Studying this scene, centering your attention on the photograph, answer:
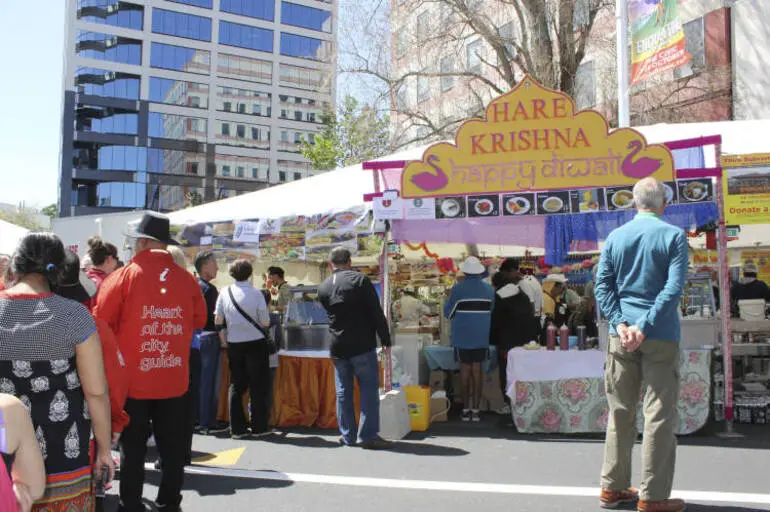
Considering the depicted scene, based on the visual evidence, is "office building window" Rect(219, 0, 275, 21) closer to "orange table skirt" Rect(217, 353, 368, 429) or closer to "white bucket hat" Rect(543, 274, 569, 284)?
"white bucket hat" Rect(543, 274, 569, 284)

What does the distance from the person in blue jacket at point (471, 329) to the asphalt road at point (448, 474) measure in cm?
96

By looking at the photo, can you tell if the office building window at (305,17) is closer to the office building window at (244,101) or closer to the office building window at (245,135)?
the office building window at (244,101)

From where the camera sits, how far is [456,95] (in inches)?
841

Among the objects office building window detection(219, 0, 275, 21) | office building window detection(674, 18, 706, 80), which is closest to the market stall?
office building window detection(674, 18, 706, 80)

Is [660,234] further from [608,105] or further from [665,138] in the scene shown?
[608,105]

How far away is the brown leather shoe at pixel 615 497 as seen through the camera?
174 inches

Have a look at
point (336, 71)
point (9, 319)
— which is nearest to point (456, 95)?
point (336, 71)

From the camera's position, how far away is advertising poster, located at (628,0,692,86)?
926 centimetres

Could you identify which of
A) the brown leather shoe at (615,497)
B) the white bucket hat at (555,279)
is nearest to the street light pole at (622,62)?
the white bucket hat at (555,279)

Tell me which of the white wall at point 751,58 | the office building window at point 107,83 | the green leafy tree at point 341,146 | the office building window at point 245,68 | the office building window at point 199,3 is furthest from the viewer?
the office building window at point 245,68

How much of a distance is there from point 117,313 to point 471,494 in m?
2.62

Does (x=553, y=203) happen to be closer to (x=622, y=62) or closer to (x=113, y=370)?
(x=622, y=62)

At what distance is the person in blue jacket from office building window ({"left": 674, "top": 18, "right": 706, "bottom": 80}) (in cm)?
1244

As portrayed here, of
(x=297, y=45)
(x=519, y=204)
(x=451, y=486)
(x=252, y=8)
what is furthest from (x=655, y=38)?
(x=297, y=45)
